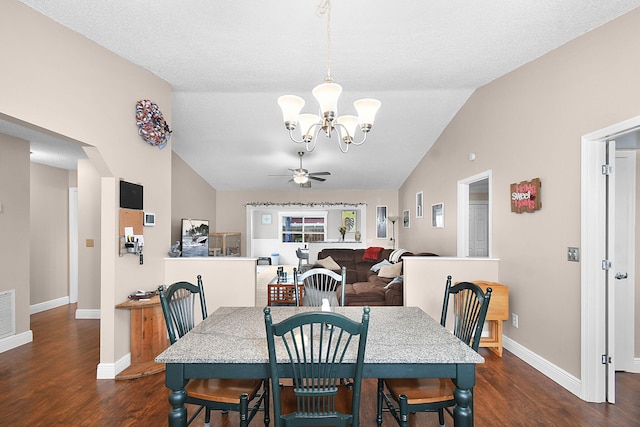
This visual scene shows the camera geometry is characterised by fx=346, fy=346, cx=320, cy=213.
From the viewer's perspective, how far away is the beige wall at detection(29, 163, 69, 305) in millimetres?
5434

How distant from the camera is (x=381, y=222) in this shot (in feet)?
30.7

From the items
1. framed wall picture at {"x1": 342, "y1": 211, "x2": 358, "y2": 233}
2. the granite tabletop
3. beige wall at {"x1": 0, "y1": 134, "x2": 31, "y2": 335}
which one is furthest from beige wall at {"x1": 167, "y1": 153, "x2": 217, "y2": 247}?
the granite tabletop

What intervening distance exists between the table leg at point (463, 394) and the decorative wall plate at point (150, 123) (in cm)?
350

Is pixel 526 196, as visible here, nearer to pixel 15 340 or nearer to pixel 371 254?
pixel 371 254

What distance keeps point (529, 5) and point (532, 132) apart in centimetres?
139

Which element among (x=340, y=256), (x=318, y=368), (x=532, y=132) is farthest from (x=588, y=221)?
(x=340, y=256)

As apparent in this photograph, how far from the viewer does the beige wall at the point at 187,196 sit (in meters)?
7.00

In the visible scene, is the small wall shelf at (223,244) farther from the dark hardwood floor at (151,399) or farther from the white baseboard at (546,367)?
the white baseboard at (546,367)

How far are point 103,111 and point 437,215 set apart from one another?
5112 mm

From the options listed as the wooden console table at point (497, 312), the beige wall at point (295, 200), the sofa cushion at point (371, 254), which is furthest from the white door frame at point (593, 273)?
the beige wall at point (295, 200)

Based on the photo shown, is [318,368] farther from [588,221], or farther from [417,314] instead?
[588,221]

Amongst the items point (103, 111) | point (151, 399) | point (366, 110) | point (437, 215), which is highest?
point (103, 111)

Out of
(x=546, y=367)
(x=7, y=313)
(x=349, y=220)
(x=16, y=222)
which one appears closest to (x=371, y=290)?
(x=546, y=367)

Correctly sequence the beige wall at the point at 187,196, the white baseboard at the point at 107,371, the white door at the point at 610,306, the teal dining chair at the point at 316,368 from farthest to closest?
the beige wall at the point at 187,196 → the white baseboard at the point at 107,371 → the white door at the point at 610,306 → the teal dining chair at the point at 316,368
